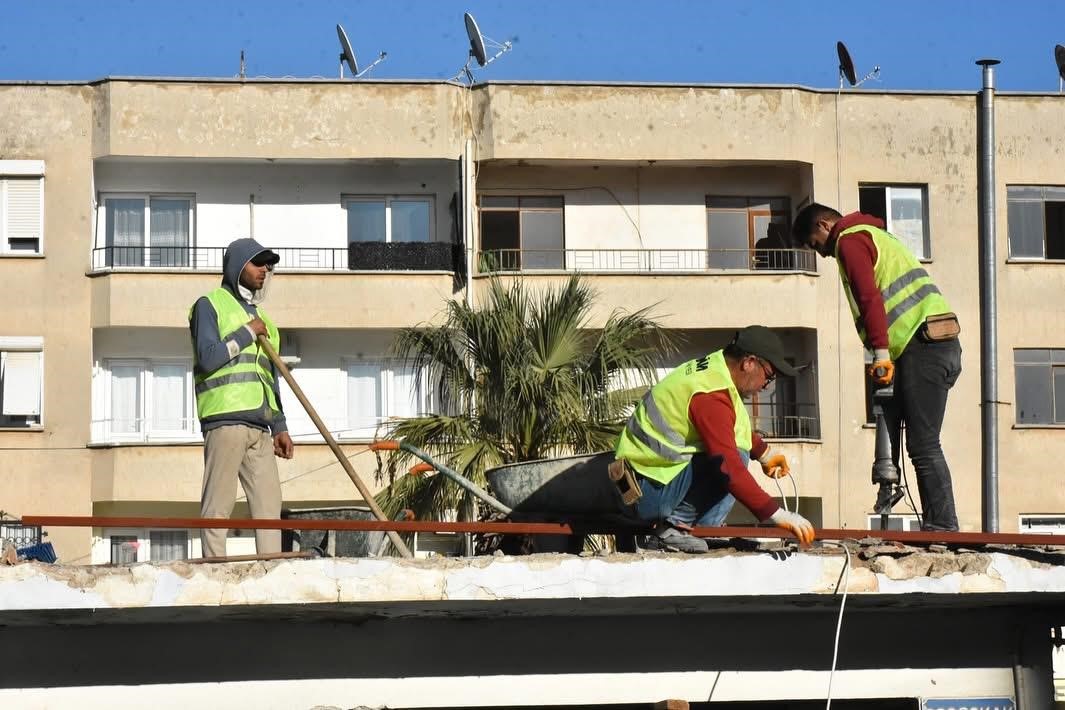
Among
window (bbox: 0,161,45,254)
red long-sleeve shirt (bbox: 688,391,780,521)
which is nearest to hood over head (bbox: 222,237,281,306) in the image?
red long-sleeve shirt (bbox: 688,391,780,521)

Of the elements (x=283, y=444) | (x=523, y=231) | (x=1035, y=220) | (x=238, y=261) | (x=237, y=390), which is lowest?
(x=283, y=444)

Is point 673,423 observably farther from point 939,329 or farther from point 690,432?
point 939,329

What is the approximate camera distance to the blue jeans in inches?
294

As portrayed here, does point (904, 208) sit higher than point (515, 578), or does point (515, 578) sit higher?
point (904, 208)

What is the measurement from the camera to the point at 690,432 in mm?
7410

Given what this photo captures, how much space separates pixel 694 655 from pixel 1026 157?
21289 mm

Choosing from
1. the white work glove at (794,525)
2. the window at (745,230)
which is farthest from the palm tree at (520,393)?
the window at (745,230)

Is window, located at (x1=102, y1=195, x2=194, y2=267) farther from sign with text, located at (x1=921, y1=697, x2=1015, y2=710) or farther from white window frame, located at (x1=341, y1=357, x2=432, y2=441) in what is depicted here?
sign with text, located at (x1=921, y1=697, x2=1015, y2=710)

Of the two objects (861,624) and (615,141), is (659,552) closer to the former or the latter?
(861,624)

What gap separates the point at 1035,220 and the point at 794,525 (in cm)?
2162

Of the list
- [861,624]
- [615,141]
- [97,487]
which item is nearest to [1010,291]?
[615,141]

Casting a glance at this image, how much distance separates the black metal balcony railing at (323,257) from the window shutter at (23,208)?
3.44ft

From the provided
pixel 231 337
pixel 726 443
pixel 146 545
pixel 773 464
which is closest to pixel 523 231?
pixel 146 545

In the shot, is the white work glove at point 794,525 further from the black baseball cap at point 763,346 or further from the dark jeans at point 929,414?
the dark jeans at point 929,414
